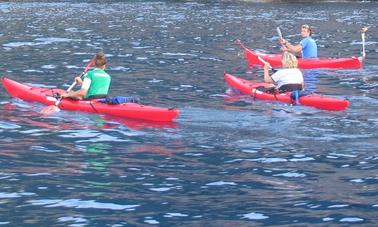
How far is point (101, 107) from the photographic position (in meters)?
15.5

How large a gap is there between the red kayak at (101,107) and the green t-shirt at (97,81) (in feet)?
1.12

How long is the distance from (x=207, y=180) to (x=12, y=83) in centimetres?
831

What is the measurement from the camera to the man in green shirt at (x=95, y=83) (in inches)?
622

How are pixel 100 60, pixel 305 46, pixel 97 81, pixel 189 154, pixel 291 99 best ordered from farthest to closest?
pixel 305 46 < pixel 291 99 < pixel 97 81 < pixel 100 60 < pixel 189 154

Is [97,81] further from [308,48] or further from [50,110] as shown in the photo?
[308,48]

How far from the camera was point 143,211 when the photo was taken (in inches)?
372

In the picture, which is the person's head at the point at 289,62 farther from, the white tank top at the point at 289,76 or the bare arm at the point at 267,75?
the bare arm at the point at 267,75

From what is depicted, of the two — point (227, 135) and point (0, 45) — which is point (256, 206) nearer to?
point (227, 135)

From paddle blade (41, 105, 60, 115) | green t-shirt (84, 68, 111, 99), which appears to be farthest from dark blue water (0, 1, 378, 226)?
green t-shirt (84, 68, 111, 99)

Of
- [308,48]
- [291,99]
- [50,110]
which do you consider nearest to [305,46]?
[308,48]

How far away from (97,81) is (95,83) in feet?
0.20

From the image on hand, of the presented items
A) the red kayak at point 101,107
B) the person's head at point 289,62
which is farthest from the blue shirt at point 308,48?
the red kayak at point 101,107

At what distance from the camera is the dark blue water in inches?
374

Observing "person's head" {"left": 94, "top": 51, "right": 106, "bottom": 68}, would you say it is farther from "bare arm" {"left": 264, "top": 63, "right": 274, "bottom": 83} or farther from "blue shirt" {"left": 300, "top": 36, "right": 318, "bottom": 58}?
"blue shirt" {"left": 300, "top": 36, "right": 318, "bottom": 58}
